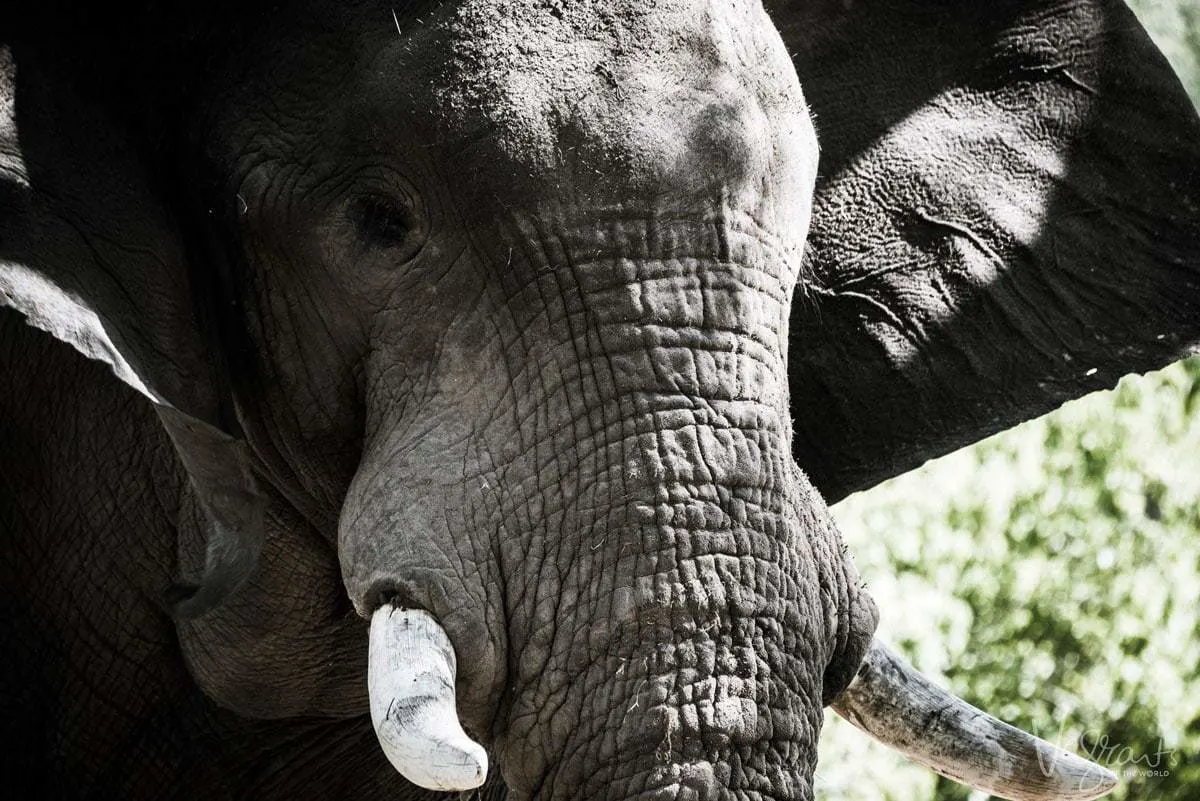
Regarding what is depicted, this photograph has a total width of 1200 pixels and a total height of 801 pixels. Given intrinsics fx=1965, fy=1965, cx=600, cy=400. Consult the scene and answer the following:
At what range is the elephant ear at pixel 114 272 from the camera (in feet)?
10.2

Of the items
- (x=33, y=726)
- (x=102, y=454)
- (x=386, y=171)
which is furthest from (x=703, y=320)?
(x=33, y=726)

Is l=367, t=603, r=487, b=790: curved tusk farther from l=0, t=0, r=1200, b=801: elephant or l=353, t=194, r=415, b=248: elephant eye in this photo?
l=353, t=194, r=415, b=248: elephant eye

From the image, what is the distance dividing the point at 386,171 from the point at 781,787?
120cm

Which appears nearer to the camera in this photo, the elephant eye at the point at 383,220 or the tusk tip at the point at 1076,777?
the elephant eye at the point at 383,220

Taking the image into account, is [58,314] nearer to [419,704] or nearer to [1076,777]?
[419,704]

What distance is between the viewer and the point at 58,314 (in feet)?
9.89

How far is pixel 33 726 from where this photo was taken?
4055 millimetres

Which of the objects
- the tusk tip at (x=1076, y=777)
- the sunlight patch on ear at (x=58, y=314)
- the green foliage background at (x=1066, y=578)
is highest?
the sunlight patch on ear at (x=58, y=314)

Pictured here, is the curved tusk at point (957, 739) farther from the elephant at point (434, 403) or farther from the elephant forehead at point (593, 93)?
the elephant forehead at point (593, 93)

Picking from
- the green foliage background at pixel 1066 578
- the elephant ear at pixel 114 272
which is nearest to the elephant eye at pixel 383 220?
the elephant ear at pixel 114 272

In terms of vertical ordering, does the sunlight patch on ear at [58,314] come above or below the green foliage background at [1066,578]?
above

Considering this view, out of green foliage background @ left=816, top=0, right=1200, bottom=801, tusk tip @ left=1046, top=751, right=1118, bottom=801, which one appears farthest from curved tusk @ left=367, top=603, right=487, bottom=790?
green foliage background @ left=816, top=0, right=1200, bottom=801

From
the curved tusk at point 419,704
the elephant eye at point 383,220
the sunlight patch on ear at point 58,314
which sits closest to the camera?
the curved tusk at point 419,704

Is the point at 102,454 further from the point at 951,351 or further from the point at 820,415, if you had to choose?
the point at 951,351
